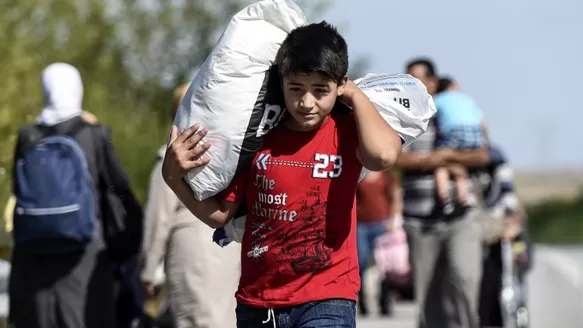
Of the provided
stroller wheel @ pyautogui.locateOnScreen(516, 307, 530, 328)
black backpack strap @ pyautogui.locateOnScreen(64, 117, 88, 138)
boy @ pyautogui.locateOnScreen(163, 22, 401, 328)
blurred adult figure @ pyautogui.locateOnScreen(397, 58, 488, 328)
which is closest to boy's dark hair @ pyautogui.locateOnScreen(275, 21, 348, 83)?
boy @ pyautogui.locateOnScreen(163, 22, 401, 328)

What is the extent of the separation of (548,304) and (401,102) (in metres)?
15.2

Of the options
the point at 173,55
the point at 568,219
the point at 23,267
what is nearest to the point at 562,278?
the point at 173,55

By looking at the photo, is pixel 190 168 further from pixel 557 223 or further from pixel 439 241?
pixel 557 223

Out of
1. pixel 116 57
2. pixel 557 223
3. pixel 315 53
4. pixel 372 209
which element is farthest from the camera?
pixel 557 223

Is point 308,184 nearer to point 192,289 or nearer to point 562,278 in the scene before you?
point 192,289

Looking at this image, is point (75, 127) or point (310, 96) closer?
point (310, 96)

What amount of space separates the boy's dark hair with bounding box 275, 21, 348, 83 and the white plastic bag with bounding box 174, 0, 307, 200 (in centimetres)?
10

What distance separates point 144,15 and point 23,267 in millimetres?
22168

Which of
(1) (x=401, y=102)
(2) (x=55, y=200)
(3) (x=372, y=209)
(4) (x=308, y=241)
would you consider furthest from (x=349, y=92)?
(3) (x=372, y=209)

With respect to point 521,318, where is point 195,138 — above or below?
above

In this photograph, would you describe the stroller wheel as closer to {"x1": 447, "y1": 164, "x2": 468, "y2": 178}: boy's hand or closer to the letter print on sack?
{"x1": 447, "y1": 164, "x2": 468, "y2": 178}: boy's hand

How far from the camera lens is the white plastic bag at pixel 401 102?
5961mm

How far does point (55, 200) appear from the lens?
8289 mm

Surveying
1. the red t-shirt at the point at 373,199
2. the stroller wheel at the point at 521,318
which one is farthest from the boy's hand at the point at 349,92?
the red t-shirt at the point at 373,199
